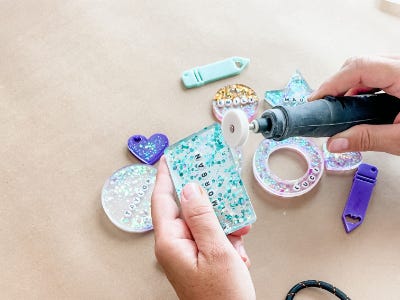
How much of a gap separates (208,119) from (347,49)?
31cm

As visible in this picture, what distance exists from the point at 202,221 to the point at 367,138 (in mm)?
272

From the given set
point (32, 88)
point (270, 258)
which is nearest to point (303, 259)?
point (270, 258)

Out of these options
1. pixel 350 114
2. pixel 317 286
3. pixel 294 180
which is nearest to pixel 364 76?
pixel 350 114

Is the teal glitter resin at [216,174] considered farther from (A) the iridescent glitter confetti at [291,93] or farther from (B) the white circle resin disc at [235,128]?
(A) the iridescent glitter confetti at [291,93]

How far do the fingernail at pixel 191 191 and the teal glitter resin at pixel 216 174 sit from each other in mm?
29

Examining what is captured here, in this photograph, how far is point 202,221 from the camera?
0.49 m

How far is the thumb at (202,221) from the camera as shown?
1.57 feet

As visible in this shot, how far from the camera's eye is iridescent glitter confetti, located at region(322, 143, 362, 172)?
2.25ft

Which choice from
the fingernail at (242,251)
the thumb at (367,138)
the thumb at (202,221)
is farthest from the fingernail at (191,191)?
the thumb at (367,138)

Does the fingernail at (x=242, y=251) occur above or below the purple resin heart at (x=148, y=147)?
below

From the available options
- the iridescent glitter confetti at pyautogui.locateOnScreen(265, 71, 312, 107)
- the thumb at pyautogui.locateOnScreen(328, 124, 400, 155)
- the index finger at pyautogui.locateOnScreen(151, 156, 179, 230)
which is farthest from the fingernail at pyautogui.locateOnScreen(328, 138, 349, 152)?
the index finger at pyautogui.locateOnScreen(151, 156, 179, 230)

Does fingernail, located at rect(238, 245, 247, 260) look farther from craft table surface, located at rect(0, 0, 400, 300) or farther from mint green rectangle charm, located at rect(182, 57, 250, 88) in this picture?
mint green rectangle charm, located at rect(182, 57, 250, 88)

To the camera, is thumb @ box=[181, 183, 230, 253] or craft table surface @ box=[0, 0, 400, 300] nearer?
thumb @ box=[181, 183, 230, 253]

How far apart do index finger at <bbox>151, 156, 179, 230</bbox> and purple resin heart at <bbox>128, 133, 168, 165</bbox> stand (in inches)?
4.6
